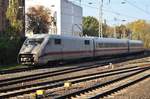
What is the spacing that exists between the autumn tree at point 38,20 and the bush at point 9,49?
3741cm

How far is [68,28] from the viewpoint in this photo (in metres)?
114

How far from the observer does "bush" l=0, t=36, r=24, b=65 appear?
130 ft

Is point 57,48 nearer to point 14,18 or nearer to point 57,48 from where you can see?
point 57,48

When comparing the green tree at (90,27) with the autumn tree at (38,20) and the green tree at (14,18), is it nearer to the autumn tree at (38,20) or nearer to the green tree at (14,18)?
the autumn tree at (38,20)

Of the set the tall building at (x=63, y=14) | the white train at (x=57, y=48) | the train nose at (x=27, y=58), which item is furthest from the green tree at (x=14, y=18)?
the tall building at (x=63, y=14)

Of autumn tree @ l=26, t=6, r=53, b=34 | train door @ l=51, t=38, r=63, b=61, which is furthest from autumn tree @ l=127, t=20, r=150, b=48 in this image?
train door @ l=51, t=38, r=63, b=61

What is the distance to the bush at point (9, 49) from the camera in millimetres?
39594

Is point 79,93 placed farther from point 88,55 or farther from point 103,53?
point 103,53

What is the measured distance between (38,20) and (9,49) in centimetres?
4605

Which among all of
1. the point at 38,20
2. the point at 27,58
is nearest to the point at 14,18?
the point at 27,58

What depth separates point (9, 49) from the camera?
40.8 meters

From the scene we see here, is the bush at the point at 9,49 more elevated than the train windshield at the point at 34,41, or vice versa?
the train windshield at the point at 34,41

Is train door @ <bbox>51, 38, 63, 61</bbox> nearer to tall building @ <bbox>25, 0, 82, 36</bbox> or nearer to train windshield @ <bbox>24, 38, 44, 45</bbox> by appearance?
train windshield @ <bbox>24, 38, 44, 45</bbox>

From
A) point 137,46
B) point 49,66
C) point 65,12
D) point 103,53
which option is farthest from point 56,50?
point 65,12
